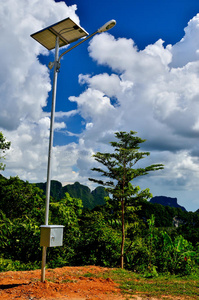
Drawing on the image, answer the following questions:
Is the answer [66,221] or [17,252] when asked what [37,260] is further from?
[66,221]

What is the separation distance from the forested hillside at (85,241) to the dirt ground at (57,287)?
7.41 feet

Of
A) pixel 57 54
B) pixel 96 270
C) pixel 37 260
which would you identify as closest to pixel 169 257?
pixel 96 270

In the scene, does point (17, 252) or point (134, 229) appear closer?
point (17, 252)

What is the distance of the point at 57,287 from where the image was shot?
5.71 metres

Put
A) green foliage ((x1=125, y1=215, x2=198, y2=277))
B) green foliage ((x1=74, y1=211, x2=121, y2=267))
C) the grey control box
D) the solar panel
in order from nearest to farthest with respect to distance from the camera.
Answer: the grey control box → the solar panel → green foliage ((x1=74, y1=211, x2=121, y2=267)) → green foliage ((x1=125, y1=215, x2=198, y2=277))

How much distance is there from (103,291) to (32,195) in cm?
750

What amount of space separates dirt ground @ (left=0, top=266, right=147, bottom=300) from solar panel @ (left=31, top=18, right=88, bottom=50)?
19.0 ft

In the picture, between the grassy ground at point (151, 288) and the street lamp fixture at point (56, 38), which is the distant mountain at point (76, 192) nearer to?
the grassy ground at point (151, 288)

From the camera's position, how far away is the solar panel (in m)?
6.30

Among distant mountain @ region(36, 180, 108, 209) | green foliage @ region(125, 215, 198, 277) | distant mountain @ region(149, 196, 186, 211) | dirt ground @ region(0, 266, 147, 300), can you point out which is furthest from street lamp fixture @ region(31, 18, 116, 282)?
distant mountain @ region(149, 196, 186, 211)

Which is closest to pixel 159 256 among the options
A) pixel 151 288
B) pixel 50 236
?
pixel 151 288

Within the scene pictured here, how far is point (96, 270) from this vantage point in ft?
27.3

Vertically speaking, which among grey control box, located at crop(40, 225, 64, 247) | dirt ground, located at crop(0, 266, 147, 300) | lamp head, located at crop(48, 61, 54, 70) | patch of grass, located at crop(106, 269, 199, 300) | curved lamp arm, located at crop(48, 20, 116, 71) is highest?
curved lamp arm, located at crop(48, 20, 116, 71)

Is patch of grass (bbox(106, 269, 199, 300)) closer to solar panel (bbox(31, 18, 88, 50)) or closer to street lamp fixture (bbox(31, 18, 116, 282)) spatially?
street lamp fixture (bbox(31, 18, 116, 282))
